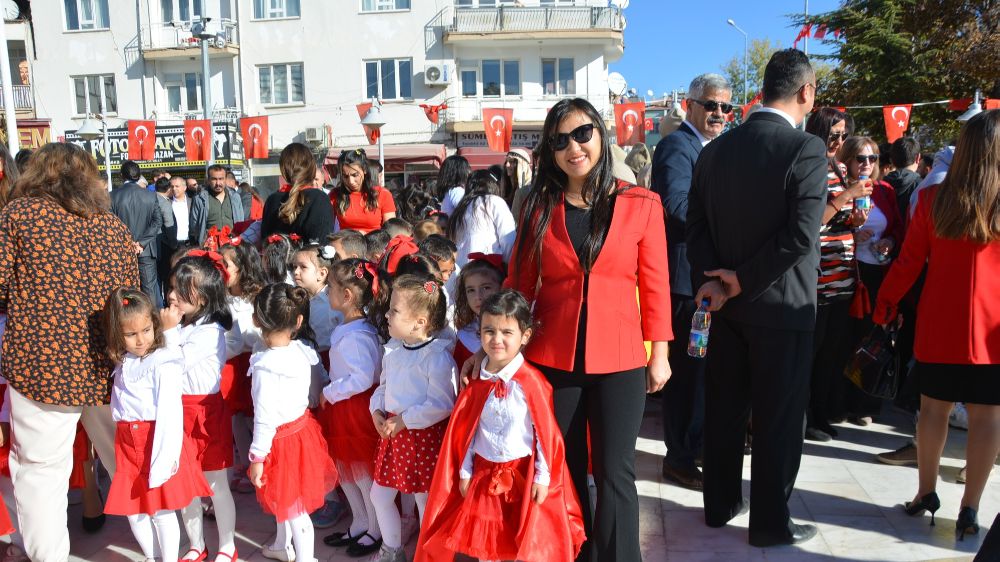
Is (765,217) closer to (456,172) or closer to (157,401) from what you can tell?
(157,401)

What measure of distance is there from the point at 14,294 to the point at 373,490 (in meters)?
1.78

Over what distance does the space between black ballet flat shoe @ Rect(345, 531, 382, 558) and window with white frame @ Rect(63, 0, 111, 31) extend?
86.9 feet

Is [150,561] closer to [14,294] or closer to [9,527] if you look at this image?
[9,527]

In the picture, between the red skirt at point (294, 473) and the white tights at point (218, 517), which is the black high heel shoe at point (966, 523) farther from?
the white tights at point (218, 517)

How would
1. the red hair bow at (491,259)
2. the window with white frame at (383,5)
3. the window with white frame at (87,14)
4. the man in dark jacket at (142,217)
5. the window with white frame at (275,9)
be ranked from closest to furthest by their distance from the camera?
the red hair bow at (491,259) < the man in dark jacket at (142,217) < the window with white frame at (383,5) < the window with white frame at (275,9) < the window with white frame at (87,14)

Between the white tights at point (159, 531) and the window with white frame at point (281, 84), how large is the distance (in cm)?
2228

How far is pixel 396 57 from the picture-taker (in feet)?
75.2

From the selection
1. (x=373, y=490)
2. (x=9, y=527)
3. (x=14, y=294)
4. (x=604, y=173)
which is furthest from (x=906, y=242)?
(x=9, y=527)

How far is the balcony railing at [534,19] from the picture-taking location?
2258 centimetres

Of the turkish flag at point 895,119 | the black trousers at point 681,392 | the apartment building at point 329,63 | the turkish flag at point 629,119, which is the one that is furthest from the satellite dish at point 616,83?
the black trousers at point 681,392

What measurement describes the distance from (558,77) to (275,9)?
9.86 m

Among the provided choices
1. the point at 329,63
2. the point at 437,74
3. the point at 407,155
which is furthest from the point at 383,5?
the point at 407,155

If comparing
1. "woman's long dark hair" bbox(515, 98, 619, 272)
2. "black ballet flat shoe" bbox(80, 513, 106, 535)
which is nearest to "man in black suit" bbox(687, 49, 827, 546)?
"woman's long dark hair" bbox(515, 98, 619, 272)

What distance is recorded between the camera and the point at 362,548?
324 centimetres
